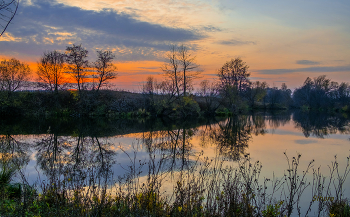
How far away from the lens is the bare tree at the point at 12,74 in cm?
3556

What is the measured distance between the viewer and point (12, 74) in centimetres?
3666

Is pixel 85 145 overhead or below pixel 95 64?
below

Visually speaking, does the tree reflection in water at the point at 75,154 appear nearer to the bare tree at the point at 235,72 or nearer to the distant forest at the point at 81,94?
the distant forest at the point at 81,94

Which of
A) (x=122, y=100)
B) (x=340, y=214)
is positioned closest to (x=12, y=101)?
(x=122, y=100)

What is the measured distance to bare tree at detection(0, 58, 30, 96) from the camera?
35562mm

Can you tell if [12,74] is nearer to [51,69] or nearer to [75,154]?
[51,69]

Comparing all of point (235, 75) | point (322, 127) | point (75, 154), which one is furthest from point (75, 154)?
point (235, 75)

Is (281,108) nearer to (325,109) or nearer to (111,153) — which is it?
(325,109)

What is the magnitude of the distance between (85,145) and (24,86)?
30014mm

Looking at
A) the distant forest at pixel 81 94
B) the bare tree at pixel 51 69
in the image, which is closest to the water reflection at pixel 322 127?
the distant forest at pixel 81 94

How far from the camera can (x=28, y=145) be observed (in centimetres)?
1458

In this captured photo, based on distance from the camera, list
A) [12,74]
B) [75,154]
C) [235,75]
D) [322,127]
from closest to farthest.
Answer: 1. [75,154]
2. [322,127]
3. [12,74]
4. [235,75]

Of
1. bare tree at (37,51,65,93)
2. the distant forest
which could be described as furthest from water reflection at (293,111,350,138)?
bare tree at (37,51,65,93)

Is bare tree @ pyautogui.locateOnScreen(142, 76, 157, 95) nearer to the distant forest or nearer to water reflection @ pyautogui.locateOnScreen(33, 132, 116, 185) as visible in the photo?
the distant forest
